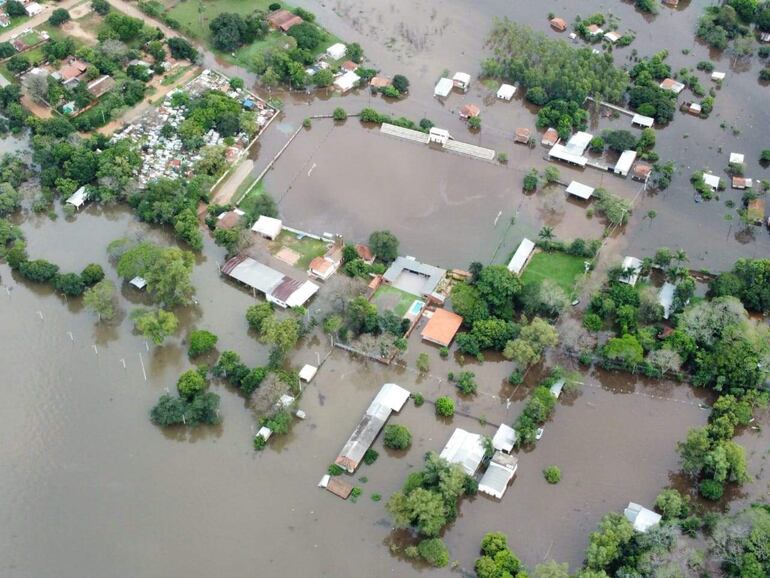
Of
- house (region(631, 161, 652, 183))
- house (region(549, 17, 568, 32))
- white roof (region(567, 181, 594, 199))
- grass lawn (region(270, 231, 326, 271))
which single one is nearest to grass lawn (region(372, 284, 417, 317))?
grass lawn (region(270, 231, 326, 271))

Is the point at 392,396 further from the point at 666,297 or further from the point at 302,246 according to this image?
the point at 666,297

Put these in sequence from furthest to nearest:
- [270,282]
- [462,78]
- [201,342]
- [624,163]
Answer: [462,78]
[624,163]
[270,282]
[201,342]

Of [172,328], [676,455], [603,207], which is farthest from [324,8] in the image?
[676,455]

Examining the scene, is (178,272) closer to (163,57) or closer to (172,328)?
(172,328)

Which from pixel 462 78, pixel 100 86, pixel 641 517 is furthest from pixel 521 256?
pixel 100 86

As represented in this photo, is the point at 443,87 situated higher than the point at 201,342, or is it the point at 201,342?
the point at 443,87

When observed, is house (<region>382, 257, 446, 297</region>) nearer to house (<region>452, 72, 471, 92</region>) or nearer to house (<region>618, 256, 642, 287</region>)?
house (<region>618, 256, 642, 287</region>)

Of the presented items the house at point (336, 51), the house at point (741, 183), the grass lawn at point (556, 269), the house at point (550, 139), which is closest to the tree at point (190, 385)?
the grass lawn at point (556, 269)

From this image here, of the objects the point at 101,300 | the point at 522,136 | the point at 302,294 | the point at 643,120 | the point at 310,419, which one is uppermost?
the point at 643,120
